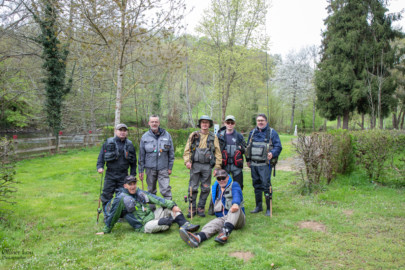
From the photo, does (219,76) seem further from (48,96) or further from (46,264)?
(46,264)

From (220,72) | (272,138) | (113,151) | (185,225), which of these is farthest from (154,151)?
(220,72)

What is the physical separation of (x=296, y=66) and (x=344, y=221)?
1467 inches

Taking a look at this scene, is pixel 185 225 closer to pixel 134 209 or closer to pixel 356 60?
pixel 134 209

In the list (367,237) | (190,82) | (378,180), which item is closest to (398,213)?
(367,237)

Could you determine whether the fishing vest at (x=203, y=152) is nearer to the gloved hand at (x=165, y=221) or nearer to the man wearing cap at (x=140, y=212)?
the man wearing cap at (x=140, y=212)

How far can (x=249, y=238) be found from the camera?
403 cm

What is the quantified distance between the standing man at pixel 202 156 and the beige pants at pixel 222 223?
0.92 metres

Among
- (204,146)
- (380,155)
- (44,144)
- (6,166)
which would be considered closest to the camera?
(6,166)

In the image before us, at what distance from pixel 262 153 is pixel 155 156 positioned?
2082 millimetres

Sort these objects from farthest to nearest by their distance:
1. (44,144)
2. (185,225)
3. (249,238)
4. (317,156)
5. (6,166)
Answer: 1. (44,144)
2. (317,156)
3. (6,166)
4. (185,225)
5. (249,238)

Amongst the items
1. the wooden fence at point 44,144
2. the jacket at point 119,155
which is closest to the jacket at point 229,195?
the jacket at point 119,155

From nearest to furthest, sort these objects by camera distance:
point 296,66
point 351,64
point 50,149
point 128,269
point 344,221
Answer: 1. point 128,269
2. point 344,221
3. point 50,149
4. point 351,64
5. point 296,66

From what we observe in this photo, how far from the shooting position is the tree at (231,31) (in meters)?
18.4

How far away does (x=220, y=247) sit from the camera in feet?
12.4
